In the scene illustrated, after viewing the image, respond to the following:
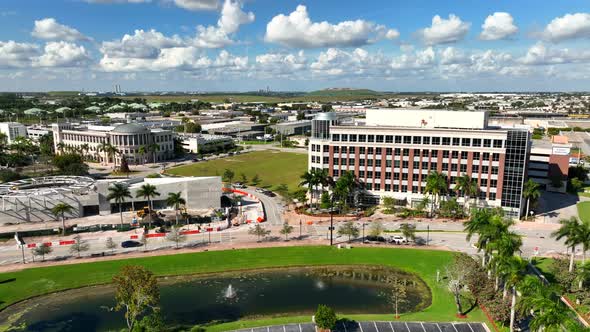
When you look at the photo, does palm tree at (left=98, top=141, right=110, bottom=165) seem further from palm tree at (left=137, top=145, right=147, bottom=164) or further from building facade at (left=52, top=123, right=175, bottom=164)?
palm tree at (left=137, top=145, right=147, bottom=164)

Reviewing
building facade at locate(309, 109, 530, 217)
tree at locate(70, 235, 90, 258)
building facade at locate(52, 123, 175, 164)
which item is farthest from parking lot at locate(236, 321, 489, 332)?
building facade at locate(52, 123, 175, 164)

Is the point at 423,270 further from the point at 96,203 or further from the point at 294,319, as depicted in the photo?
the point at 96,203

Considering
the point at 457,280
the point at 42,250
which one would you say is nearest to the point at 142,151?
the point at 42,250

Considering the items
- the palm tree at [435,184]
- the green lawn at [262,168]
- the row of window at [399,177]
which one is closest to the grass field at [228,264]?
the palm tree at [435,184]

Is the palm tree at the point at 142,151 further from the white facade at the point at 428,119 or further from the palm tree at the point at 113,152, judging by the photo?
the white facade at the point at 428,119

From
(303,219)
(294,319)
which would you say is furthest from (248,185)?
(294,319)
